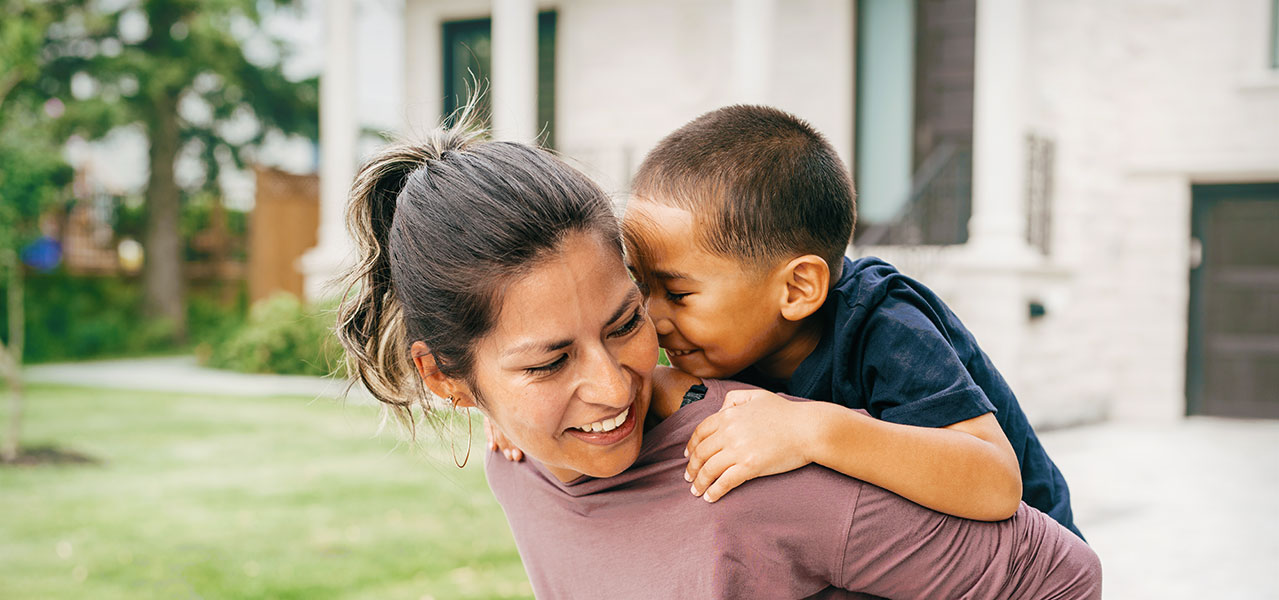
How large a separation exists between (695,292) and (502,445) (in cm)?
Result: 42

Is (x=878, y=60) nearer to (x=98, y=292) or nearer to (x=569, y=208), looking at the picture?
(x=569, y=208)

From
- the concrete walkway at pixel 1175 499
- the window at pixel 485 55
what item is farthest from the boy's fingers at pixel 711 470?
the window at pixel 485 55

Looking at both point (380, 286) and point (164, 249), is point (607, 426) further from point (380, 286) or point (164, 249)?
point (164, 249)

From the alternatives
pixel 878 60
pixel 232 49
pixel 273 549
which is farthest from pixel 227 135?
pixel 273 549

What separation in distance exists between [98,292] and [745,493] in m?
16.4

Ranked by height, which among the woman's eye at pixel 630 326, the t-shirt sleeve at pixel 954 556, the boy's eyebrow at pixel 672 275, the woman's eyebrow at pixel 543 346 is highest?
the boy's eyebrow at pixel 672 275

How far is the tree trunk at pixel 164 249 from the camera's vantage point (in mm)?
15500

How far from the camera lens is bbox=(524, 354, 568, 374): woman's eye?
1296 mm

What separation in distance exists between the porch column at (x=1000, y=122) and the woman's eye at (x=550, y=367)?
292 inches

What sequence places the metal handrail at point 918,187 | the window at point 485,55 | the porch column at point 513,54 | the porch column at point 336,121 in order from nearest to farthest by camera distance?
1. the metal handrail at point 918,187
2. the porch column at point 513,54
3. the porch column at point 336,121
4. the window at point 485,55

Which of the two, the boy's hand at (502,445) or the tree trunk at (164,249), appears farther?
the tree trunk at (164,249)

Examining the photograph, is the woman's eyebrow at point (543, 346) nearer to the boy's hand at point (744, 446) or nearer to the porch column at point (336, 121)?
the boy's hand at point (744, 446)

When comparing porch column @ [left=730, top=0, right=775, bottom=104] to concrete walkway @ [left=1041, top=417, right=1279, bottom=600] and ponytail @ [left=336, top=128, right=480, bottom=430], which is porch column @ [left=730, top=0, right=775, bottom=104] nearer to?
concrete walkway @ [left=1041, top=417, right=1279, bottom=600]

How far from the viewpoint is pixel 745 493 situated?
124 cm
